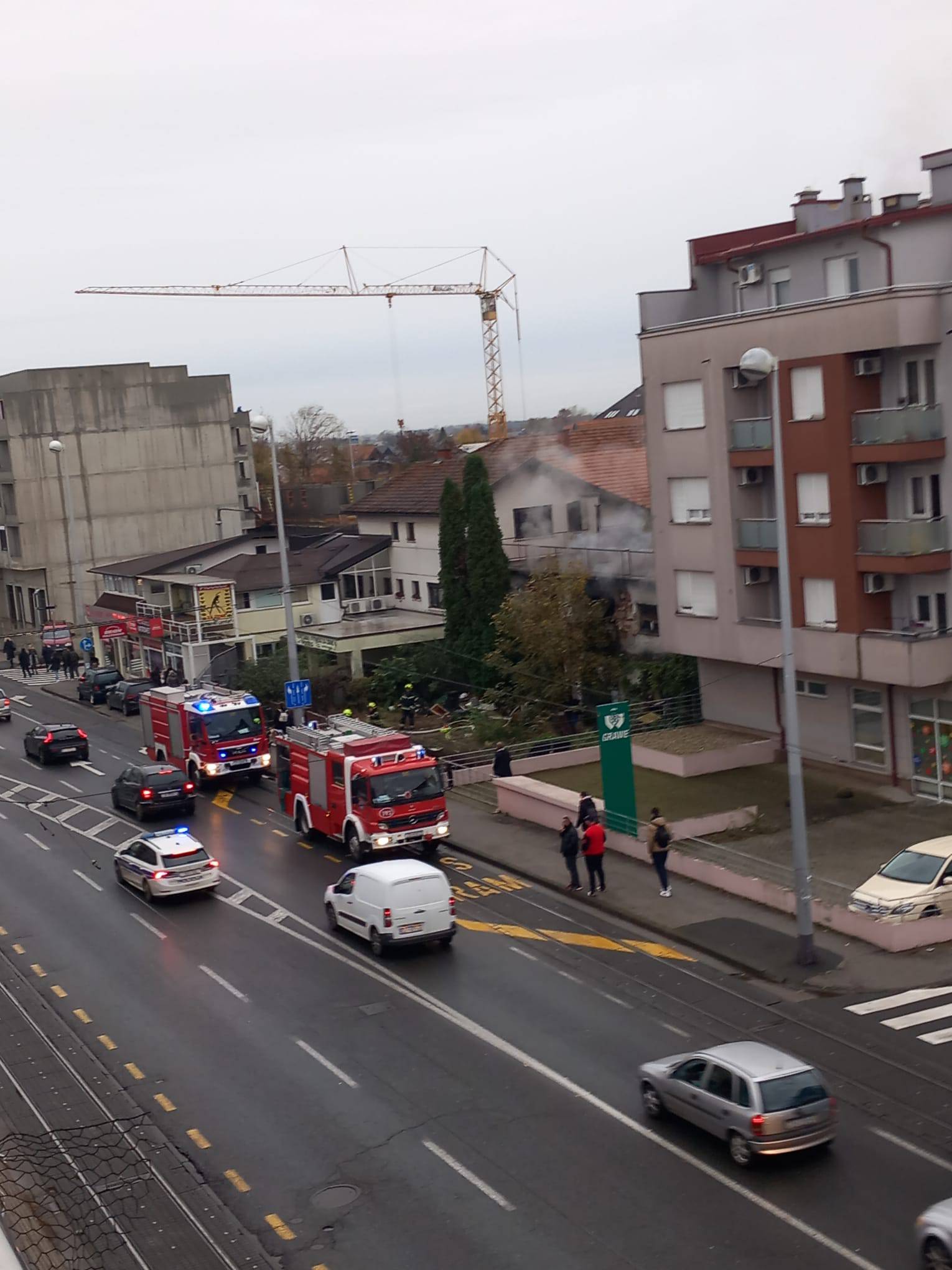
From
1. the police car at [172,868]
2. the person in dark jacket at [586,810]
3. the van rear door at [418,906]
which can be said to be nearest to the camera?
the van rear door at [418,906]

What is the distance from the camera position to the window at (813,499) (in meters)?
32.5

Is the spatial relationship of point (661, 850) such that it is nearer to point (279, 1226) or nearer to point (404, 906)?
point (404, 906)

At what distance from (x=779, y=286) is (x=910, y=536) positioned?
9162 mm

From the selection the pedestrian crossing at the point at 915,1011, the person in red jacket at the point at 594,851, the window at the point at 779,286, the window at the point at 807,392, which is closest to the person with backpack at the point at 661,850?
the person in red jacket at the point at 594,851

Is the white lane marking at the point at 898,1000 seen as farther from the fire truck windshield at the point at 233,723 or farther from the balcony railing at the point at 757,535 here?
the fire truck windshield at the point at 233,723

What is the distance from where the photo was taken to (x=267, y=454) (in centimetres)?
15075

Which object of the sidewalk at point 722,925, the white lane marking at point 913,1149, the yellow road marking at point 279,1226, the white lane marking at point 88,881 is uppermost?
the yellow road marking at point 279,1226

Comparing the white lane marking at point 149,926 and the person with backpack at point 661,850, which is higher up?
the person with backpack at point 661,850

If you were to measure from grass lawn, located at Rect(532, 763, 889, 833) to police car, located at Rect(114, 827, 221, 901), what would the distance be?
989cm

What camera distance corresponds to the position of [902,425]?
30.7 meters

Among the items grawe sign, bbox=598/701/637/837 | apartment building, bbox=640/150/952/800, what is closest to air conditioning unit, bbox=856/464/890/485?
apartment building, bbox=640/150/952/800

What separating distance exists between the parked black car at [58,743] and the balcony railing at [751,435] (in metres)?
23.7

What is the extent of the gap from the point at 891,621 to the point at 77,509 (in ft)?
207

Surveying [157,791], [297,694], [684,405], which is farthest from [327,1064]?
[684,405]
